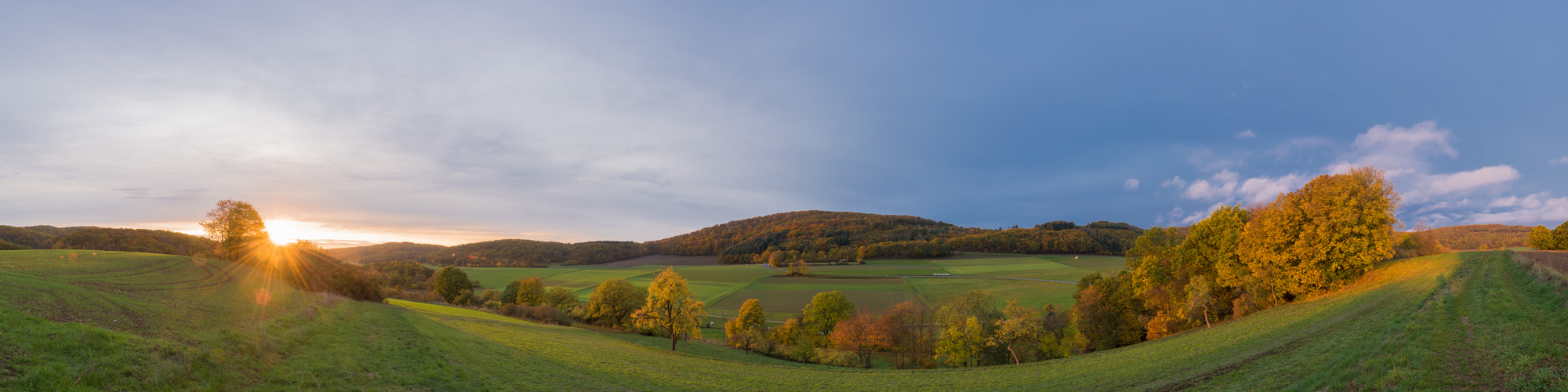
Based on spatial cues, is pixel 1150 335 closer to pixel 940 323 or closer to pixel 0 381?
pixel 940 323

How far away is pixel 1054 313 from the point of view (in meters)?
50.9

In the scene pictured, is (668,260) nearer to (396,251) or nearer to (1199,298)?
(396,251)

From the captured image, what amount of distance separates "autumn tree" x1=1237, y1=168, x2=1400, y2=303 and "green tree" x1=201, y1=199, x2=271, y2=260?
244ft

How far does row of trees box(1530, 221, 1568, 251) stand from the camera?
45.2 m

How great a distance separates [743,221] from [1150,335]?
152 meters

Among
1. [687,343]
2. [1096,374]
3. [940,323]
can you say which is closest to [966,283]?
[940,323]

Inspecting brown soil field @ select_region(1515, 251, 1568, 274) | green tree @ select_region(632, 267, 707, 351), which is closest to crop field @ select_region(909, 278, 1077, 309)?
brown soil field @ select_region(1515, 251, 1568, 274)

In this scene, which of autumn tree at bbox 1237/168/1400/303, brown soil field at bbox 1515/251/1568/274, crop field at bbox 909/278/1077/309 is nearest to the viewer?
brown soil field at bbox 1515/251/1568/274

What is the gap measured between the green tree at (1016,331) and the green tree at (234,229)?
190 feet

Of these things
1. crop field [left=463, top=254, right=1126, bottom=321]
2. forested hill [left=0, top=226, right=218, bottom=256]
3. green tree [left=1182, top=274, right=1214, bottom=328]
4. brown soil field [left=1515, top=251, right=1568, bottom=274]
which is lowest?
crop field [left=463, top=254, right=1126, bottom=321]

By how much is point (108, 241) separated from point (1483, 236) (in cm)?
15648

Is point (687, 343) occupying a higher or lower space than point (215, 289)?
lower

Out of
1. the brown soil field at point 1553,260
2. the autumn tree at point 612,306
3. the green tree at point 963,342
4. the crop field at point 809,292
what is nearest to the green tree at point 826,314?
the crop field at point 809,292

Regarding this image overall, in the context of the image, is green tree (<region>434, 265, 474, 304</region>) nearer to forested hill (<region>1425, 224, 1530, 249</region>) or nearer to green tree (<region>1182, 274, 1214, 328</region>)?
green tree (<region>1182, 274, 1214, 328</region>)
